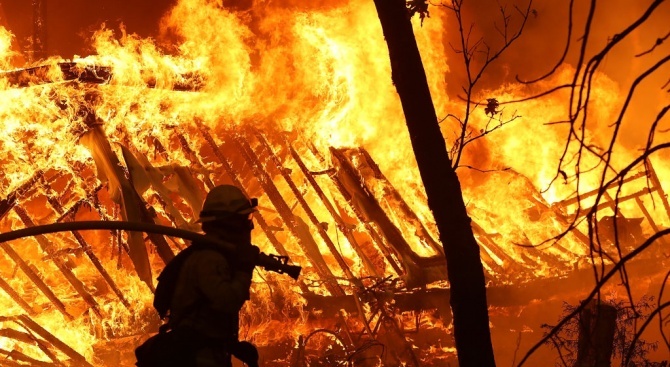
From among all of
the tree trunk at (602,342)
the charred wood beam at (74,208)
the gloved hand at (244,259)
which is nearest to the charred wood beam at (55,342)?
the charred wood beam at (74,208)

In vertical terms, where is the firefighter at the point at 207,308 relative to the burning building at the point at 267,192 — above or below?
below

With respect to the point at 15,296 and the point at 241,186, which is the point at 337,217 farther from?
the point at 15,296

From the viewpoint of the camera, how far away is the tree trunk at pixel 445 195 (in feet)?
14.0

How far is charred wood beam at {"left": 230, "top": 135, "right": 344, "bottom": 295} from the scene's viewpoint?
974cm

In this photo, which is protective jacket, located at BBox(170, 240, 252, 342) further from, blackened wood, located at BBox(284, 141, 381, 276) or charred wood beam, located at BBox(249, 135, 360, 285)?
blackened wood, located at BBox(284, 141, 381, 276)

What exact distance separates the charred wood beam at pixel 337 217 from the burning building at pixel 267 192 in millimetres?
35

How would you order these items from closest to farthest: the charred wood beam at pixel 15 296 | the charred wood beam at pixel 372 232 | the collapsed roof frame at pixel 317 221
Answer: the collapsed roof frame at pixel 317 221, the charred wood beam at pixel 15 296, the charred wood beam at pixel 372 232

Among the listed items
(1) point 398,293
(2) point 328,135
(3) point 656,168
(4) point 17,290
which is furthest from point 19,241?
(3) point 656,168

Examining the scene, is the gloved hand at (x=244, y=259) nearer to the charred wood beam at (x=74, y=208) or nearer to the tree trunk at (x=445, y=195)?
the tree trunk at (x=445, y=195)

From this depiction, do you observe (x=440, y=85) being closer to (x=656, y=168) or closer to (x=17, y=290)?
(x=656, y=168)

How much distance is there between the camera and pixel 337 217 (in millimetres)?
10531

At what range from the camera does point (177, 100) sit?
36.1ft

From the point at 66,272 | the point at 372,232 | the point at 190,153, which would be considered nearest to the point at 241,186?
the point at 190,153

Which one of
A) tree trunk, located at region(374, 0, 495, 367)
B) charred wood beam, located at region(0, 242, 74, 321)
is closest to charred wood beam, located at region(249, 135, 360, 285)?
charred wood beam, located at region(0, 242, 74, 321)
